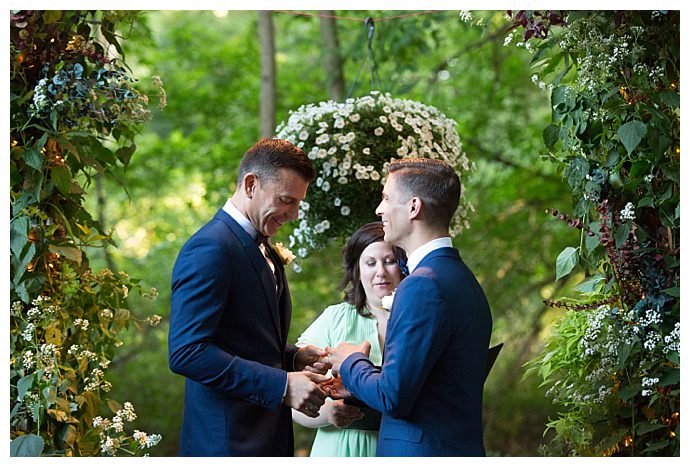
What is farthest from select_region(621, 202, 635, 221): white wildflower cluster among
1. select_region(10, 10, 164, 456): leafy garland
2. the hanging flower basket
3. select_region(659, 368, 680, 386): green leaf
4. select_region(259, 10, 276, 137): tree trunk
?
select_region(259, 10, 276, 137): tree trunk

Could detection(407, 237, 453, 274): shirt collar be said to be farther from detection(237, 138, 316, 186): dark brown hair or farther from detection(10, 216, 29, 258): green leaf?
detection(10, 216, 29, 258): green leaf

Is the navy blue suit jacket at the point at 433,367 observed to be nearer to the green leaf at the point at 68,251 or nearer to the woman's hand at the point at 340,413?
the woman's hand at the point at 340,413

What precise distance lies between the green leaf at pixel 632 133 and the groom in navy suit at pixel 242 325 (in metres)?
0.91

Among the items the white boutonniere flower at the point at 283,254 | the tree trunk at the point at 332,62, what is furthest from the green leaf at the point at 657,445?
the tree trunk at the point at 332,62

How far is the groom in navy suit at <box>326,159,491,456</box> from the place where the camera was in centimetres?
180

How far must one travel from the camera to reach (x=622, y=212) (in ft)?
7.74

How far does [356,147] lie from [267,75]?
2.97 m

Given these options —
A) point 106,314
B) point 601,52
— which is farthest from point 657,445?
point 106,314

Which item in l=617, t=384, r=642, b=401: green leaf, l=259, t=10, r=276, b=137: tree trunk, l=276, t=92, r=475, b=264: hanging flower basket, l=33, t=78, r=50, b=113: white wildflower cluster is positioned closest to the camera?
l=33, t=78, r=50, b=113: white wildflower cluster

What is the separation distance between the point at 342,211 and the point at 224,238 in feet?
3.08

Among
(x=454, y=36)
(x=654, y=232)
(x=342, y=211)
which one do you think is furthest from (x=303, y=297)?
(x=654, y=232)

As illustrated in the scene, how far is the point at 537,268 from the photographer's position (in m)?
6.73

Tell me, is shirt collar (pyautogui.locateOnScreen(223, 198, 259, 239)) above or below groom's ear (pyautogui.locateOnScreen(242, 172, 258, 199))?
below

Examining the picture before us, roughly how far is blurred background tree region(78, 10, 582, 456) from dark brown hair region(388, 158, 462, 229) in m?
4.36
